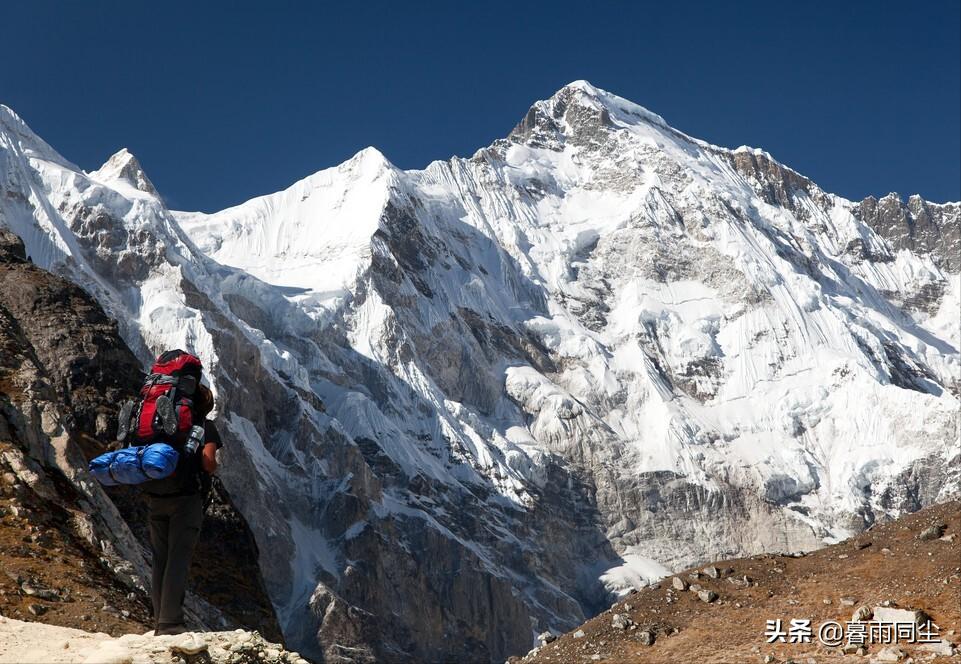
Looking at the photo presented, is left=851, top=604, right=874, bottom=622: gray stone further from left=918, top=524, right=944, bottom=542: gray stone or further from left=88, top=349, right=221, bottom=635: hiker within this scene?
left=88, top=349, right=221, bottom=635: hiker

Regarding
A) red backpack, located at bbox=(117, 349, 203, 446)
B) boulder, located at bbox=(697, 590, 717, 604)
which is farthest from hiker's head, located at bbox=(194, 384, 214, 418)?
boulder, located at bbox=(697, 590, 717, 604)

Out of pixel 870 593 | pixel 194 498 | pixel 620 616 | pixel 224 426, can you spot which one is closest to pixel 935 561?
pixel 870 593

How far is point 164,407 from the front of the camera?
15.3 metres

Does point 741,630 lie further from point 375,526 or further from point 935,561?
point 375,526

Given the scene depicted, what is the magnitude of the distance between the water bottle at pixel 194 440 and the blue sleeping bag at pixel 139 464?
0.55 feet

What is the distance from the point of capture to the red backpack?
15258 millimetres

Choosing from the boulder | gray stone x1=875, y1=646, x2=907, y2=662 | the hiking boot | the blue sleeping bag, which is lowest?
gray stone x1=875, y1=646, x2=907, y2=662

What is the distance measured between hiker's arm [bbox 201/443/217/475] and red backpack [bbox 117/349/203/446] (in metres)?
0.29

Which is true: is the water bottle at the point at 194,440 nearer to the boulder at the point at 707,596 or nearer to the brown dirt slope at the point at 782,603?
the brown dirt slope at the point at 782,603

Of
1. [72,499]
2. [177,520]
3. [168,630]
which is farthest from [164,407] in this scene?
[72,499]

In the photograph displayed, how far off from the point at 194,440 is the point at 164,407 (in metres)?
0.55

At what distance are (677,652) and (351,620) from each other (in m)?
136

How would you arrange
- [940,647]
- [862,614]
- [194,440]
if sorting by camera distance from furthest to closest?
[862,614] < [940,647] < [194,440]

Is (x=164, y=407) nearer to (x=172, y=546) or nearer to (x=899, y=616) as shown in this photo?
(x=172, y=546)
